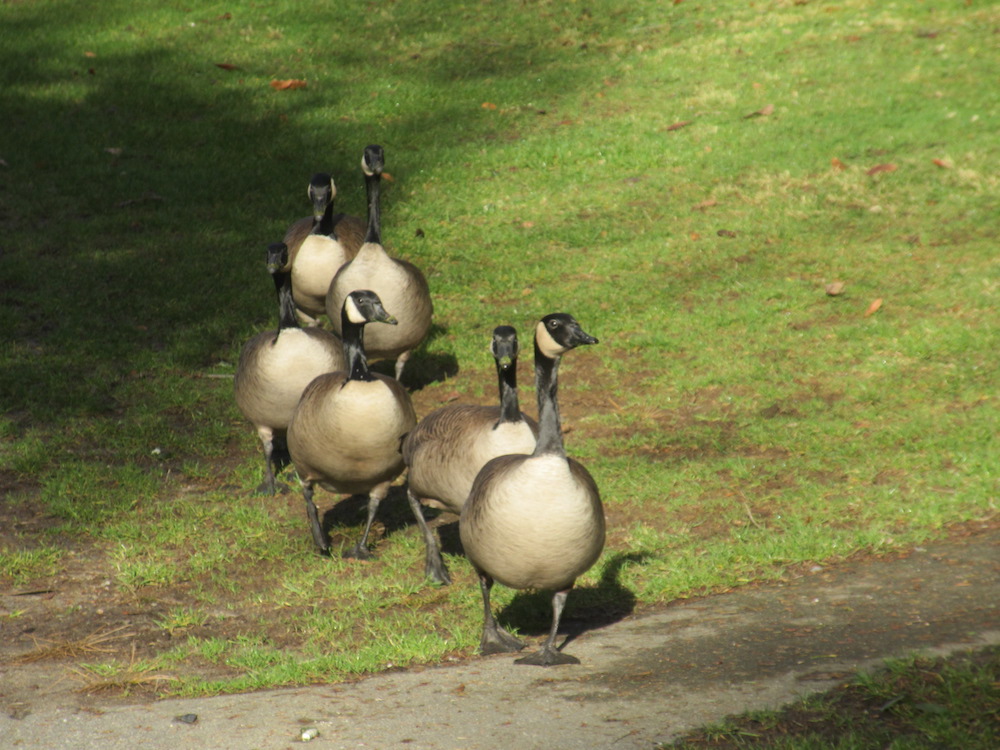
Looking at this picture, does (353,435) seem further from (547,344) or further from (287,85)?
(287,85)

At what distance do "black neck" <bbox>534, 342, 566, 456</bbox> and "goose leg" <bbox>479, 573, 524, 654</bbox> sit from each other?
0.96m

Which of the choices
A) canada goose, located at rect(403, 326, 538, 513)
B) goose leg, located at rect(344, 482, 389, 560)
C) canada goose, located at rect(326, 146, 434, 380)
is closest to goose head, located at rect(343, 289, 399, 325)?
canada goose, located at rect(403, 326, 538, 513)

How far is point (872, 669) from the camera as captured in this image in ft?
16.5

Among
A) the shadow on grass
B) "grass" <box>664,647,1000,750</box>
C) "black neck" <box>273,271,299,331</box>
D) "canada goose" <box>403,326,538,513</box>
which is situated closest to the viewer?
"grass" <box>664,647,1000,750</box>

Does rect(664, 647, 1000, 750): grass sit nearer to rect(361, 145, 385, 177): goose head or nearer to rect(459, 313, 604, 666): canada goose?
rect(459, 313, 604, 666): canada goose

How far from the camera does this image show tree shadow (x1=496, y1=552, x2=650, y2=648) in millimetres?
6480

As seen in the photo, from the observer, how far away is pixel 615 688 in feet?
17.2

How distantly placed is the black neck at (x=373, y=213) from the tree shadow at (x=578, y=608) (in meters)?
3.85

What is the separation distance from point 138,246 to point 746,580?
871 cm

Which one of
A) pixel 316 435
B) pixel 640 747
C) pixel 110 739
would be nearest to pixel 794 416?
pixel 316 435

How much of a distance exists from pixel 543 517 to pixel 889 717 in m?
1.77

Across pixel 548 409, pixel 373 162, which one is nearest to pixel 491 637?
pixel 548 409

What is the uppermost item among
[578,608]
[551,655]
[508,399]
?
[508,399]

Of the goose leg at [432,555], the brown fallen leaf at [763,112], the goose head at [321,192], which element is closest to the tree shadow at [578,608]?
the goose leg at [432,555]
